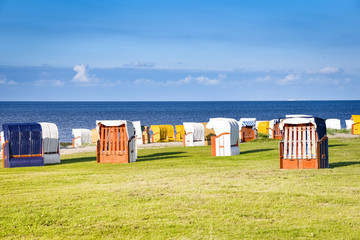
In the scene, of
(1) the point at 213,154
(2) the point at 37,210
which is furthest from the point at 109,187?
(1) the point at 213,154

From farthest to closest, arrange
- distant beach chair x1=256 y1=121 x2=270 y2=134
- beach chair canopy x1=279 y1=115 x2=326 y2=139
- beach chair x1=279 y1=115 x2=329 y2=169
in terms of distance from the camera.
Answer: distant beach chair x1=256 y1=121 x2=270 y2=134, beach chair canopy x1=279 y1=115 x2=326 y2=139, beach chair x1=279 y1=115 x2=329 y2=169

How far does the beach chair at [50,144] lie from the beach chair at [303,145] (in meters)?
10.9

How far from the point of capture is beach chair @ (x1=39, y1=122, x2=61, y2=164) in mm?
24297

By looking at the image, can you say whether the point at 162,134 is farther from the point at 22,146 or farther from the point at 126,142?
the point at 22,146

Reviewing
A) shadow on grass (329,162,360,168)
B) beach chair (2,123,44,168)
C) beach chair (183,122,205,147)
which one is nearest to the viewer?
shadow on grass (329,162,360,168)

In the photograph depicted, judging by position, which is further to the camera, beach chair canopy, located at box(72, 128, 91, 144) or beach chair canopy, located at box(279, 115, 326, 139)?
beach chair canopy, located at box(72, 128, 91, 144)

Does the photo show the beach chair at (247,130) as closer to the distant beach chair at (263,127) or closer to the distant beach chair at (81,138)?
the distant beach chair at (263,127)

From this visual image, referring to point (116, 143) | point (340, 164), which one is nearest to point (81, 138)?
point (116, 143)

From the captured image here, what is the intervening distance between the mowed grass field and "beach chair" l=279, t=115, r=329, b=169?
0.76m

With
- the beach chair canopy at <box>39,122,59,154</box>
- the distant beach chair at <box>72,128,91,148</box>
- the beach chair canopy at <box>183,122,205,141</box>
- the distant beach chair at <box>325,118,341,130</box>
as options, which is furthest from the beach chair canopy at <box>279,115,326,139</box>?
the distant beach chair at <box>325,118,341,130</box>

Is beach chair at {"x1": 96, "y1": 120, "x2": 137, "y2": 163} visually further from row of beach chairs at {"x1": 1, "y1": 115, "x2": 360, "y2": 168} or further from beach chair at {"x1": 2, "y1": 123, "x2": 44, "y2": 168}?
beach chair at {"x1": 2, "y1": 123, "x2": 44, "y2": 168}

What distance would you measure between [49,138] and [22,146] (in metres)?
1.77

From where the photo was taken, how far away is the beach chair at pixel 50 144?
24297mm

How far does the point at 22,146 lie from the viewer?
22875 millimetres
